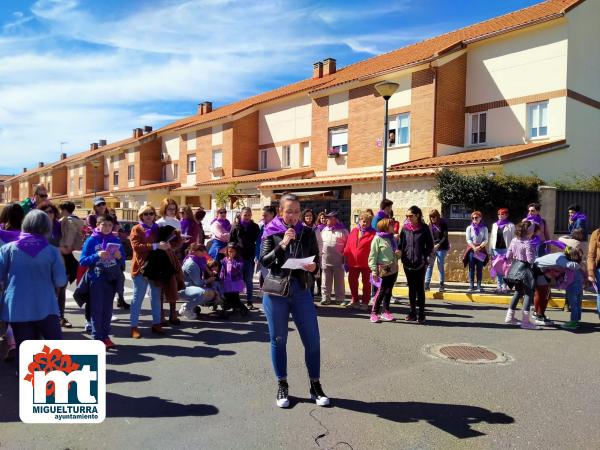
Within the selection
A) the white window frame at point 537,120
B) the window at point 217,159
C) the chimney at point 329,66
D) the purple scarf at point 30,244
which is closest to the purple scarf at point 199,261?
the purple scarf at point 30,244

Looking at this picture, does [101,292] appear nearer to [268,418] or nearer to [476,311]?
[268,418]

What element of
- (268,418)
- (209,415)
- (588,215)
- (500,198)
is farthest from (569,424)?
(588,215)

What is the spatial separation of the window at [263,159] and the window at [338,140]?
783cm

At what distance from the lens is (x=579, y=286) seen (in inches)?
293

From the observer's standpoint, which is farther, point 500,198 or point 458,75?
point 458,75

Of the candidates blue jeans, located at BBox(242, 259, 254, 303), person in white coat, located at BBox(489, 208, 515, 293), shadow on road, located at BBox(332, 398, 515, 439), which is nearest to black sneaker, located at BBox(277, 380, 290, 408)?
shadow on road, located at BBox(332, 398, 515, 439)

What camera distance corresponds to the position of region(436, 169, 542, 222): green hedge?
13062 millimetres

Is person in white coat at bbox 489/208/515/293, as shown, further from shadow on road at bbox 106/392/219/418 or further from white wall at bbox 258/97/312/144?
white wall at bbox 258/97/312/144

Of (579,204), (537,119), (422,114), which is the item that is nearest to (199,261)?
(579,204)

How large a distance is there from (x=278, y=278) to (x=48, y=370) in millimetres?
2300

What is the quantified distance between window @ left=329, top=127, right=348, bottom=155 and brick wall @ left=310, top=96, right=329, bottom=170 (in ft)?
1.05

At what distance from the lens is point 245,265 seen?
8805mm

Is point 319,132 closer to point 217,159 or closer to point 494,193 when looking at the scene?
point 217,159

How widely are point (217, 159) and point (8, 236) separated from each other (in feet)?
87.7
